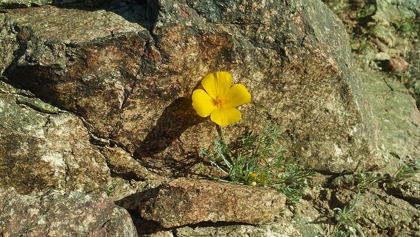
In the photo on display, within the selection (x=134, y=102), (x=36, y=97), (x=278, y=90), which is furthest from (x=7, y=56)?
(x=278, y=90)

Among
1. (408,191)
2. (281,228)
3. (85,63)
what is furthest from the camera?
(408,191)

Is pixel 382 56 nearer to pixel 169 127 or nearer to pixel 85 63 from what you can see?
pixel 169 127

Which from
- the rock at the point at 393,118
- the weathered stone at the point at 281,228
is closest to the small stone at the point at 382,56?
the rock at the point at 393,118

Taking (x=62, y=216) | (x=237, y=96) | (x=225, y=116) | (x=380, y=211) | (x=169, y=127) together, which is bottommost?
(x=62, y=216)

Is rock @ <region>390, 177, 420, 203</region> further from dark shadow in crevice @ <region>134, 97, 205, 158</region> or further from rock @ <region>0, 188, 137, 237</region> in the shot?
rock @ <region>0, 188, 137, 237</region>

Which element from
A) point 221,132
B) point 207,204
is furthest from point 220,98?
point 207,204
